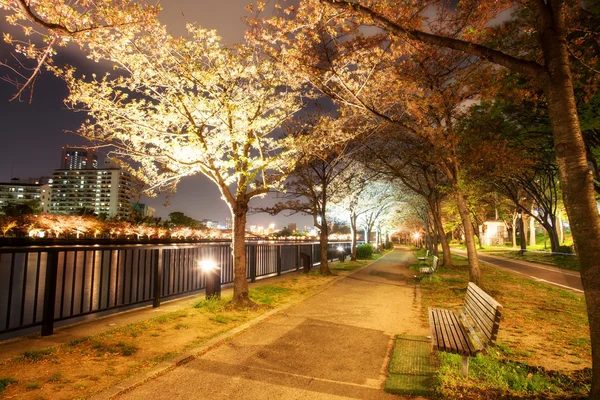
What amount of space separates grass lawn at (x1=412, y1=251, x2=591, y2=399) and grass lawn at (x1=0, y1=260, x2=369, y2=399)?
3764mm

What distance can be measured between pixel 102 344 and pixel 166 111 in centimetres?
488

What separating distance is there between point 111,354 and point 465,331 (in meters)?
5.05

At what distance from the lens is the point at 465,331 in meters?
4.95

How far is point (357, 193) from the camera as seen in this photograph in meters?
26.1

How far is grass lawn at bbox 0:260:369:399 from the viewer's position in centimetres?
383

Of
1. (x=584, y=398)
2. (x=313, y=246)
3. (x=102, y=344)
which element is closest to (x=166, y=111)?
(x=102, y=344)

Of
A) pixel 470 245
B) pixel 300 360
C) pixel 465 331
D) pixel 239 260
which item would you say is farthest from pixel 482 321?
pixel 470 245

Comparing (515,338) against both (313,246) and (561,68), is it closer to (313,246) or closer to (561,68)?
(561,68)

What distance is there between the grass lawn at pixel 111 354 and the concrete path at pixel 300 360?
1.55 ft

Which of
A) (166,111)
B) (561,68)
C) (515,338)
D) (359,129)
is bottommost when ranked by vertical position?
(515,338)

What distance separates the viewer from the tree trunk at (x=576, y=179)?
11.5 ft

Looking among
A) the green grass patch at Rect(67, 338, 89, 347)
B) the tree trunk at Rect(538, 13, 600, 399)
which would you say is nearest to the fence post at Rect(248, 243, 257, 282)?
the green grass patch at Rect(67, 338, 89, 347)

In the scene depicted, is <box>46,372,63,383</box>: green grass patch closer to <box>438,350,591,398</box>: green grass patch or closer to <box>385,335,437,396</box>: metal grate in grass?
<box>385,335,437,396</box>: metal grate in grass

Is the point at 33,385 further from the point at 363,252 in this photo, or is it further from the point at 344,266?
the point at 363,252
